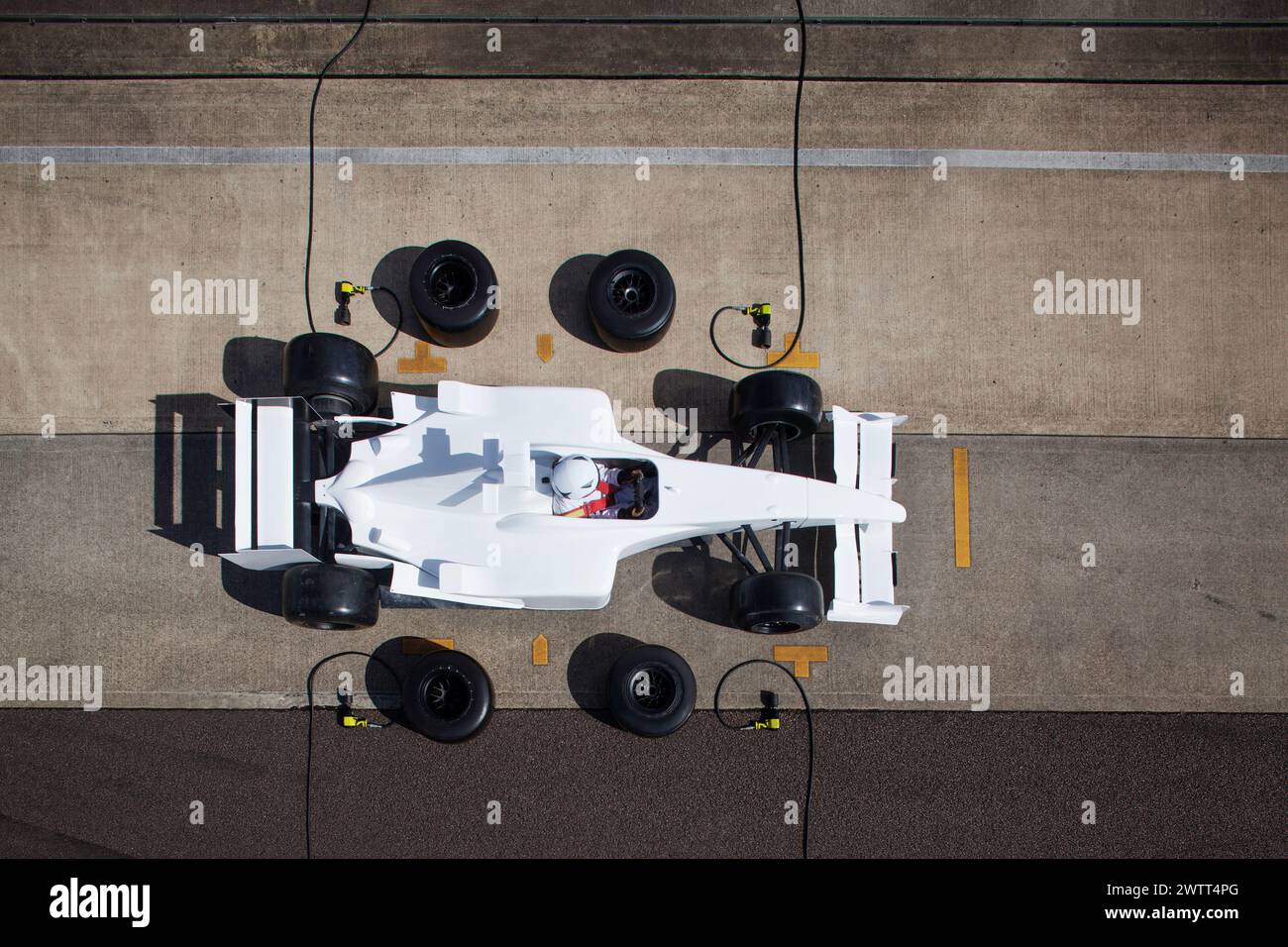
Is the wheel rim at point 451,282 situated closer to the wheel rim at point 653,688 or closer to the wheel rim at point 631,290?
the wheel rim at point 631,290

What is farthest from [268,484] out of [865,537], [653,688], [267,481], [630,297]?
[865,537]

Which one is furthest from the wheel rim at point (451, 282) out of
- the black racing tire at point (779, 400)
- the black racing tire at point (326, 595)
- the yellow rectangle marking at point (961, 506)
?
the yellow rectangle marking at point (961, 506)

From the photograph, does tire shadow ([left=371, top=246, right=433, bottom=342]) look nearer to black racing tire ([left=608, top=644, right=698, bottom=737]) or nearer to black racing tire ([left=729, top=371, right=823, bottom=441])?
black racing tire ([left=729, top=371, right=823, bottom=441])

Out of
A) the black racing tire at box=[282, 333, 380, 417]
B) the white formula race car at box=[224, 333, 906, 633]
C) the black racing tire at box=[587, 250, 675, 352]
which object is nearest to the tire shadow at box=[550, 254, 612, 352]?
the black racing tire at box=[587, 250, 675, 352]

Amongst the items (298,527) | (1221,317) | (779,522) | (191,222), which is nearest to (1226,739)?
(1221,317)

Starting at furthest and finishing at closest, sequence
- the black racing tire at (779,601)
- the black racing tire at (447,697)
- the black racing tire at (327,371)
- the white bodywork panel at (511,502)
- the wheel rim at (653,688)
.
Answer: the wheel rim at (653,688) → the black racing tire at (447,697) → the black racing tire at (327,371) → the black racing tire at (779,601) → the white bodywork panel at (511,502)

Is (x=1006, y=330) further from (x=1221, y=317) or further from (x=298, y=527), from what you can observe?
(x=298, y=527)
